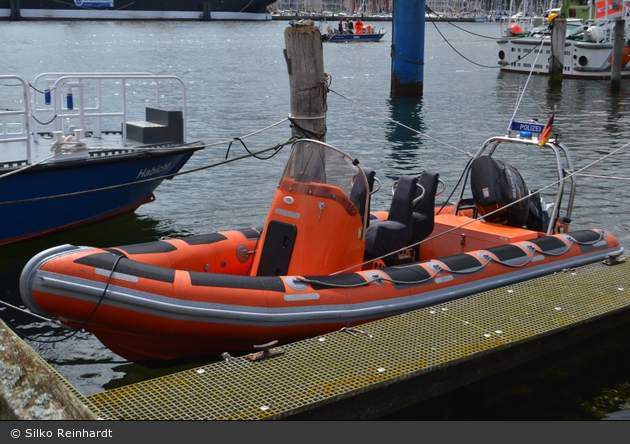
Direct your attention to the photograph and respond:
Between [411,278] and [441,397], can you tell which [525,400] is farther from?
[411,278]

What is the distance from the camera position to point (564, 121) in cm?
2211

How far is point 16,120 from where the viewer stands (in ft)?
55.7

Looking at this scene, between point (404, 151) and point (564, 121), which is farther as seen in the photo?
point (564, 121)

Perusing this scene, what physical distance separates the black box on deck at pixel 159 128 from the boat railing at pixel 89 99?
0.13m

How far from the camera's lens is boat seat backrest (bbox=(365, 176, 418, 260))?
6945 millimetres

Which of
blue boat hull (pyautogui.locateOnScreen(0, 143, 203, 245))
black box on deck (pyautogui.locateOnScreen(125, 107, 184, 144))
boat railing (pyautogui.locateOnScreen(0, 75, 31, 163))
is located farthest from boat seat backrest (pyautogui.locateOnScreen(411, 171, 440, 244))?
black box on deck (pyautogui.locateOnScreen(125, 107, 184, 144))

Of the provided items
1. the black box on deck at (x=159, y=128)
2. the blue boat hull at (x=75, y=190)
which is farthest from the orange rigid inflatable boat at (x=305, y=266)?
the black box on deck at (x=159, y=128)

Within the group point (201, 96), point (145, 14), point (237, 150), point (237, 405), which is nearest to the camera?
point (237, 405)

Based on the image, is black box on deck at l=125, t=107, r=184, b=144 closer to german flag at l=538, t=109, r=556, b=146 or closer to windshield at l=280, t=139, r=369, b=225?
windshield at l=280, t=139, r=369, b=225

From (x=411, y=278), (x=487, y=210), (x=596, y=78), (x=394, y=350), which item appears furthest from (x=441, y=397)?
(x=596, y=78)

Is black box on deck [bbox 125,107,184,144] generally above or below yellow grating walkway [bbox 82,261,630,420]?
above

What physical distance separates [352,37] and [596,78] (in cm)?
3362

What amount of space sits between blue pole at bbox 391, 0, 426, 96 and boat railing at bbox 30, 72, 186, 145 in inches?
308

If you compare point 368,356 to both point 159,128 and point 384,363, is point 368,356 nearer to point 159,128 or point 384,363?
point 384,363
